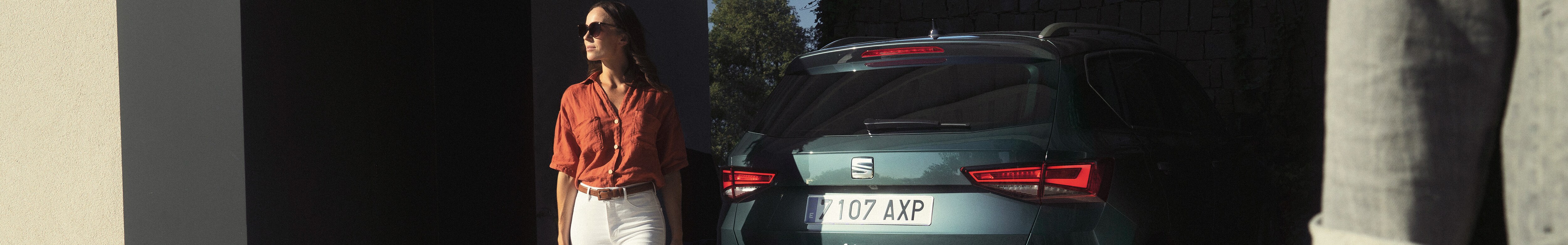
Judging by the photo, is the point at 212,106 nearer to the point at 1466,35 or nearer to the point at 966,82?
the point at 966,82

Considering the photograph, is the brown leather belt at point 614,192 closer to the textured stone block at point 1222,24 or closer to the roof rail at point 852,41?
the roof rail at point 852,41

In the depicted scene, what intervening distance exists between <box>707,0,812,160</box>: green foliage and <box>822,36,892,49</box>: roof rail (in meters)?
10.3

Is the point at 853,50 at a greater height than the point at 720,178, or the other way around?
the point at 853,50

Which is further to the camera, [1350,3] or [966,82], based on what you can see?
[966,82]

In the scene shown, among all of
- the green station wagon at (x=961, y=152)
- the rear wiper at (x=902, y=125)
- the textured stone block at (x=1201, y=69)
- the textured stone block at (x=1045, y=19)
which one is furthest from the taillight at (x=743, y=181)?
the textured stone block at (x=1045, y=19)

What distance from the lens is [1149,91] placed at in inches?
151

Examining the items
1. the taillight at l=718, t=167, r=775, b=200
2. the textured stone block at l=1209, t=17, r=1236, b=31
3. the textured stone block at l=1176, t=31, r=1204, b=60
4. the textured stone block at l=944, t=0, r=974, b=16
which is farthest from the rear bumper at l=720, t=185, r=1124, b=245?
the textured stone block at l=944, t=0, r=974, b=16

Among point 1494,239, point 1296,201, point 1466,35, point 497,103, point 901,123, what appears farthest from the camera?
point 1296,201

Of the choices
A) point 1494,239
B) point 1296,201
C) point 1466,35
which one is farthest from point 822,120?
point 1296,201

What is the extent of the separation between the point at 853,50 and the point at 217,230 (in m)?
2.26

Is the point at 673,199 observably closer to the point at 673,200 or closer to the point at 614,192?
the point at 673,200

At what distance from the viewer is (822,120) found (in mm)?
3432

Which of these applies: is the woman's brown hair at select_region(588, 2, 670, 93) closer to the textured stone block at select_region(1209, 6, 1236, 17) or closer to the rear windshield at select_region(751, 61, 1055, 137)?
the rear windshield at select_region(751, 61, 1055, 137)

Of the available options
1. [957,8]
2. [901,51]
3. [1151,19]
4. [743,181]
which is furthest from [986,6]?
[743,181]
